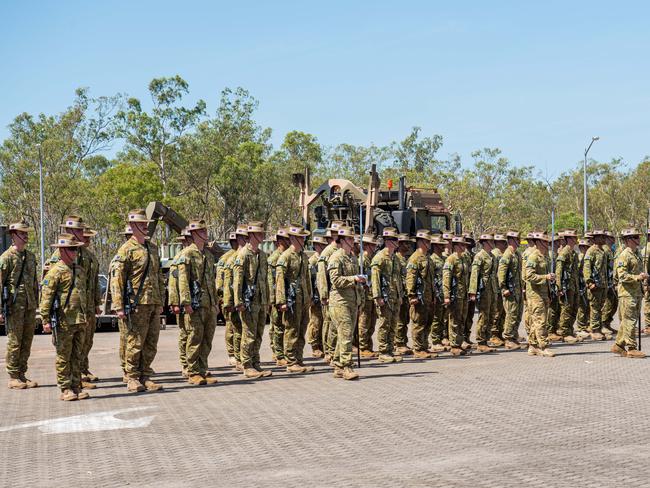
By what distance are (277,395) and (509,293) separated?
6.18m

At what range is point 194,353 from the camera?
1210cm

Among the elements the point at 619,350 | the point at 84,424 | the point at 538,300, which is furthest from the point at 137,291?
the point at 619,350

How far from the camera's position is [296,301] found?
1342 cm

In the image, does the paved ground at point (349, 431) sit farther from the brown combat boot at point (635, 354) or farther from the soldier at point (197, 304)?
the brown combat boot at point (635, 354)

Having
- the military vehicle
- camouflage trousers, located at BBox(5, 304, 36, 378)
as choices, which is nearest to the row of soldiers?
camouflage trousers, located at BBox(5, 304, 36, 378)

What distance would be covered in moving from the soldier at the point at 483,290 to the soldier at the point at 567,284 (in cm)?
205

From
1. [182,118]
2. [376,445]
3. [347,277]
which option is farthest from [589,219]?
[376,445]

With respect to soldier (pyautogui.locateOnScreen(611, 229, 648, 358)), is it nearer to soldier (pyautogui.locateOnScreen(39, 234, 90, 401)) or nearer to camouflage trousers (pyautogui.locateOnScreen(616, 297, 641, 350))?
camouflage trousers (pyautogui.locateOnScreen(616, 297, 641, 350))

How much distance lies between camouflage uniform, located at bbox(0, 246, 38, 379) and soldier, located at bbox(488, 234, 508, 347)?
8175 mm

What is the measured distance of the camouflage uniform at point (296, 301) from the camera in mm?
13352

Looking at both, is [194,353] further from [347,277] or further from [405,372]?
[405,372]

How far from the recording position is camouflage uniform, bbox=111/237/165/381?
1140cm

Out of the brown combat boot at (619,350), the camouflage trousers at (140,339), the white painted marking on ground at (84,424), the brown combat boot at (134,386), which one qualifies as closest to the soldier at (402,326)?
the brown combat boot at (619,350)

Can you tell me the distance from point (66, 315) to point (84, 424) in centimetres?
205
